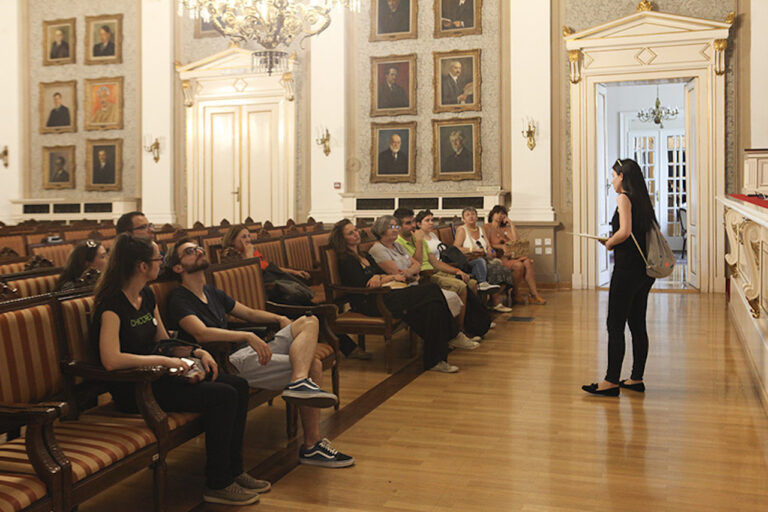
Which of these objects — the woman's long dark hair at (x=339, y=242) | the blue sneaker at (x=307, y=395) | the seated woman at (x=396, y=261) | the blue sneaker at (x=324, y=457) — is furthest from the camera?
the seated woman at (x=396, y=261)

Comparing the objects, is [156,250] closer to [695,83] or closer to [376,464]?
[376,464]

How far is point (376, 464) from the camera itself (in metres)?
4.19

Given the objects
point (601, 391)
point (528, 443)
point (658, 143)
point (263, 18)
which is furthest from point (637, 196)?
point (658, 143)

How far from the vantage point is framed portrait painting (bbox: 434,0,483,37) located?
1245 cm

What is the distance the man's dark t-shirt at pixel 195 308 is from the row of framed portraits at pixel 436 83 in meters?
8.71

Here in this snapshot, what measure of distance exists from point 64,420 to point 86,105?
1256cm

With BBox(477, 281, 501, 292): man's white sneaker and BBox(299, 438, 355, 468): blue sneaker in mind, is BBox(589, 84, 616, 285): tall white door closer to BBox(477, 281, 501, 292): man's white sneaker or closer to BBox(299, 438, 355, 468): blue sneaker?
BBox(477, 281, 501, 292): man's white sneaker

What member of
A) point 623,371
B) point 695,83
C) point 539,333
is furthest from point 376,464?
point 695,83

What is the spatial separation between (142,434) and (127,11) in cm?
1281

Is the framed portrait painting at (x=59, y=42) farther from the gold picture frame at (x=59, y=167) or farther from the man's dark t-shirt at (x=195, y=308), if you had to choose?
the man's dark t-shirt at (x=195, y=308)

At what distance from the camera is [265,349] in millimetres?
4129

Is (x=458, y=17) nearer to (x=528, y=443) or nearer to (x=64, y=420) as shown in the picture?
(x=528, y=443)

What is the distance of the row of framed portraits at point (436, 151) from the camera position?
12.5 meters

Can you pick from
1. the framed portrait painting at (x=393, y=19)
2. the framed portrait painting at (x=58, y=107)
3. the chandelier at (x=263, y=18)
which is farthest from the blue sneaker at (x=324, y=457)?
the framed portrait painting at (x=58, y=107)
